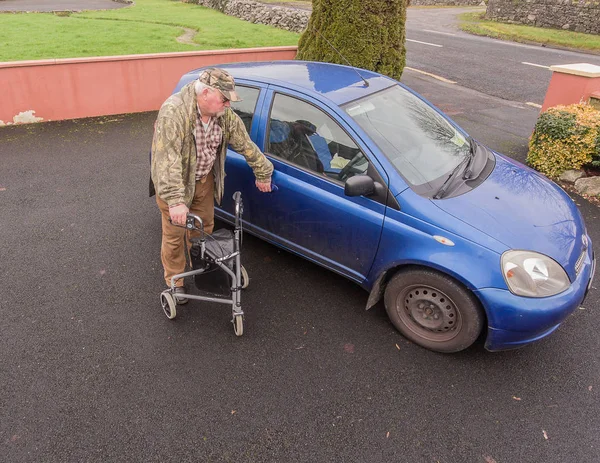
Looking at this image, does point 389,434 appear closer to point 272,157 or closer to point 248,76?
point 272,157

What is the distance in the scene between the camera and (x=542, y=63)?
13.7 m

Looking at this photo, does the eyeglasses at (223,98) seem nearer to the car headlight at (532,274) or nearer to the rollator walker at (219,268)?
the rollator walker at (219,268)

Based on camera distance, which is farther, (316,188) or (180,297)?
(180,297)

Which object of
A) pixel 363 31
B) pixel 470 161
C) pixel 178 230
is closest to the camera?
pixel 178 230

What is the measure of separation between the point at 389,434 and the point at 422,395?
42cm

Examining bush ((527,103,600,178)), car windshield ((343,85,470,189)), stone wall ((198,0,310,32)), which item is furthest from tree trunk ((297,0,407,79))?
stone wall ((198,0,310,32))

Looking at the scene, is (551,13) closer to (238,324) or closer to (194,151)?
(194,151)

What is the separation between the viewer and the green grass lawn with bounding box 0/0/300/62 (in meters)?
10.5

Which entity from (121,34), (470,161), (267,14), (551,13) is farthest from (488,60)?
(470,161)

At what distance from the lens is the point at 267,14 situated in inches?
624

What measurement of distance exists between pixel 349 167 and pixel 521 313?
Answer: 1.60 metres

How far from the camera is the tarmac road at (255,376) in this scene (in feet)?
9.12

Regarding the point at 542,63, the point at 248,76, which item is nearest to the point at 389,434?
the point at 248,76

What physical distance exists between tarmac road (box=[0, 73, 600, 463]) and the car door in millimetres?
528
